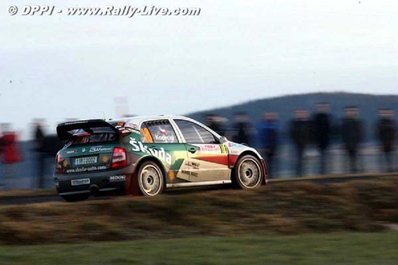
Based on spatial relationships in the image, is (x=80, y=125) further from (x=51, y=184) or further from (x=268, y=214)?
(x=51, y=184)

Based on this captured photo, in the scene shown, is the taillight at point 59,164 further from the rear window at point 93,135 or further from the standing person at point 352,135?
the standing person at point 352,135

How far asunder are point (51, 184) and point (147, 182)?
6946mm

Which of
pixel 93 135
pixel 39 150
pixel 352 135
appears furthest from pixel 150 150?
pixel 352 135

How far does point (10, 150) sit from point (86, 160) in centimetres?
683

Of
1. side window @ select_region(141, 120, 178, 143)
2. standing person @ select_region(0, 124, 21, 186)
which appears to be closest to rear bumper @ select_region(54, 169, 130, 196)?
side window @ select_region(141, 120, 178, 143)

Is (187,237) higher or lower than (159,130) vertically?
lower

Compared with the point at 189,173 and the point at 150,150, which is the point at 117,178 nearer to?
the point at 150,150

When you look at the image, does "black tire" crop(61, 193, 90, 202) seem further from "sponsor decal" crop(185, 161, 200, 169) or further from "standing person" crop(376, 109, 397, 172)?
"standing person" crop(376, 109, 397, 172)

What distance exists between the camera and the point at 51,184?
22656 mm

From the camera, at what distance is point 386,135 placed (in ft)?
78.4

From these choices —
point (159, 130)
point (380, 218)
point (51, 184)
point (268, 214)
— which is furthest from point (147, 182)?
point (51, 184)

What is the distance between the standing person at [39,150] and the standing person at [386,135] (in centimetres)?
780

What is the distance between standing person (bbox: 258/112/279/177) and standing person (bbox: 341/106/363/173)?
61.7 inches

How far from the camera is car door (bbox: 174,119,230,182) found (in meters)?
17.0
